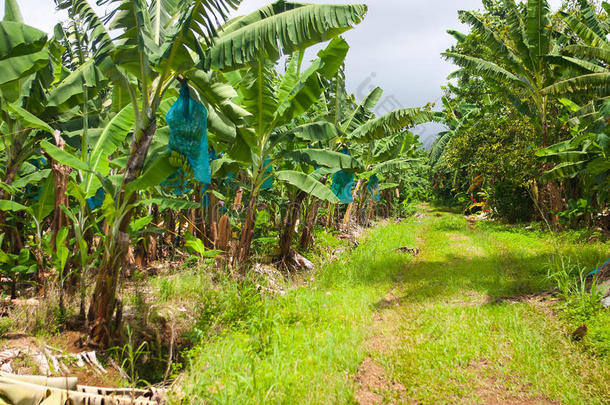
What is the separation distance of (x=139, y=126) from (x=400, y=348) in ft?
11.5

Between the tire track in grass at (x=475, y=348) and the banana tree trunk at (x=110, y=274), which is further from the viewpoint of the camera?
the banana tree trunk at (x=110, y=274)

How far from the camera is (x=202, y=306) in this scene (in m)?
4.48

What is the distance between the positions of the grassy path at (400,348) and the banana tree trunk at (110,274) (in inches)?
34.8

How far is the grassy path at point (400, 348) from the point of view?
9.51 ft

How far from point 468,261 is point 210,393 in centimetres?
681

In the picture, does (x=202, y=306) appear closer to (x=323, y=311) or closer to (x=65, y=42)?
(x=323, y=311)

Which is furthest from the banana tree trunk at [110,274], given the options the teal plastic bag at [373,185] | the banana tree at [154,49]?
the teal plastic bag at [373,185]

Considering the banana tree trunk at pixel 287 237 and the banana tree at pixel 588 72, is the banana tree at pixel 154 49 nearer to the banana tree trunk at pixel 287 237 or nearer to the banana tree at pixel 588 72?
the banana tree trunk at pixel 287 237

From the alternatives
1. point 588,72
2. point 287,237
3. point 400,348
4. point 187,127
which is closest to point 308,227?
point 287,237

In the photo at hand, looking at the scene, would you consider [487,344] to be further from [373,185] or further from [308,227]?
[373,185]

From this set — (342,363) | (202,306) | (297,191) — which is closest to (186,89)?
(202,306)

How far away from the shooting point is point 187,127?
11.6 ft

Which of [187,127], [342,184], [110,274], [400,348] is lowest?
[400,348]

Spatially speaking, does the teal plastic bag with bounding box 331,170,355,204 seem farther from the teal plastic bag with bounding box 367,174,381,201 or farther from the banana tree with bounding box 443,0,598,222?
the banana tree with bounding box 443,0,598,222
